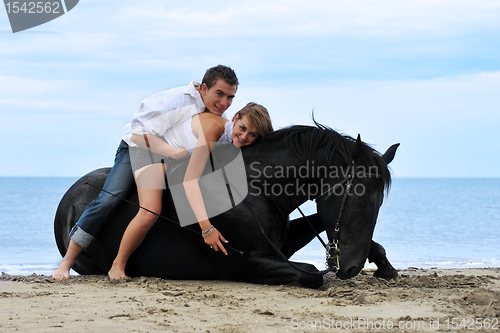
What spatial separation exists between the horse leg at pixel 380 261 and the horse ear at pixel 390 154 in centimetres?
68

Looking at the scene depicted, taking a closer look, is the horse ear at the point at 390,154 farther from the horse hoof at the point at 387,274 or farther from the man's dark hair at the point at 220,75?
the man's dark hair at the point at 220,75

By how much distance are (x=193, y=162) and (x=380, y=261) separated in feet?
5.49

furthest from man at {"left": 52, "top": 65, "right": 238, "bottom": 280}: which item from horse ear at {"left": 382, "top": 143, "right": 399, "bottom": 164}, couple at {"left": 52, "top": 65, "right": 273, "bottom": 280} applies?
horse ear at {"left": 382, "top": 143, "right": 399, "bottom": 164}

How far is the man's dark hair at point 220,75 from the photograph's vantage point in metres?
4.14

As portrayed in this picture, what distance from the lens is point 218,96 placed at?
13.8ft

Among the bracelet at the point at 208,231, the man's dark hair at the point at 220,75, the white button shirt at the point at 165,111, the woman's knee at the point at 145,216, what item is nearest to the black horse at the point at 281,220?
the woman's knee at the point at 145,216

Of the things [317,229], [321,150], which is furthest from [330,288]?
[321,150]

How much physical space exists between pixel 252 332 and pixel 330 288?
1.22 metres

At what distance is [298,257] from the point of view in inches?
337

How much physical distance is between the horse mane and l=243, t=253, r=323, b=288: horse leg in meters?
0.78

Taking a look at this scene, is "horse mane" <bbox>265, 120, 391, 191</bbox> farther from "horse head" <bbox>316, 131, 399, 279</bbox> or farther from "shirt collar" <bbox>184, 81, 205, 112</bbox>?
"shirt collar" <bbox>184, 81, 205, 112</bbox>

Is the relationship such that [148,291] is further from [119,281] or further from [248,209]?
[248,209]

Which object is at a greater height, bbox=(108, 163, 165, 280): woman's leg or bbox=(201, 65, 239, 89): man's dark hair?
bbox=(201, 65, 239, 89): man's dark hair

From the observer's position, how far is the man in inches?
165
